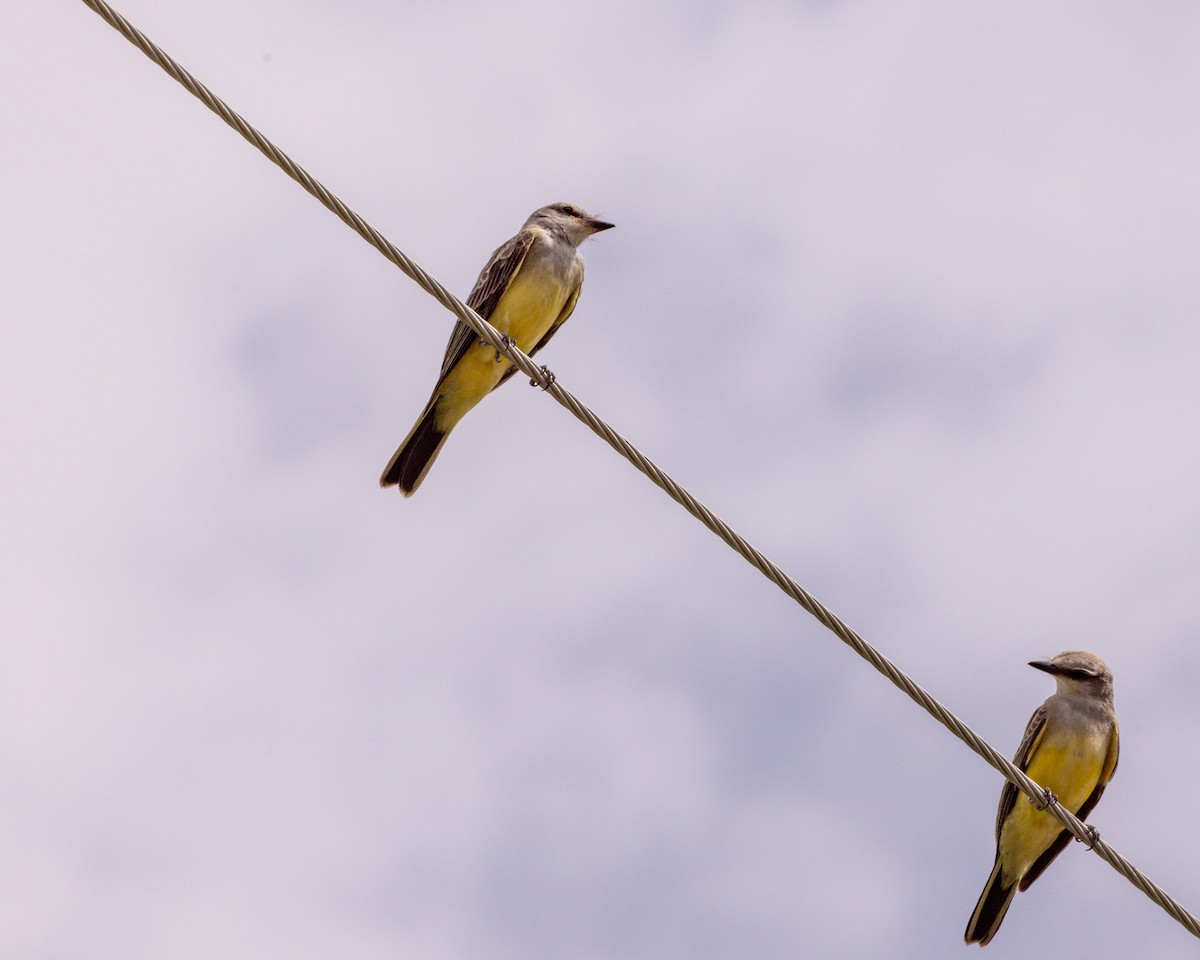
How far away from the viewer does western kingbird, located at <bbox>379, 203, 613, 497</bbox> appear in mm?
10758

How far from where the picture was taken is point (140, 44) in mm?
5609

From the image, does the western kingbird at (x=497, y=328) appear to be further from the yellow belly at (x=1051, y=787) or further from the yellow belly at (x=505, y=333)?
the yellow belly at (x=1051, y=787)

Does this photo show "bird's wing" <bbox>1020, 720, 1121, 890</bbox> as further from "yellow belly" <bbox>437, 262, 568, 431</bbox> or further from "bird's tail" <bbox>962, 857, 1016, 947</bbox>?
"yellow belly" <bbox>437, 262, 568, 431</bbox>

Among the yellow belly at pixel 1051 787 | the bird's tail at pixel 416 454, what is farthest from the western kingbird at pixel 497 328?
the yellow belly at pixel 1051 787

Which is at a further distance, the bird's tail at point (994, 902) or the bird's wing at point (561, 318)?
the bird's wing at point (561, 318)

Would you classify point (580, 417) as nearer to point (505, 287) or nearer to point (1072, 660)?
point (505, 287)

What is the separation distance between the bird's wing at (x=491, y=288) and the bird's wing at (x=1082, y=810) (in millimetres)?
4692

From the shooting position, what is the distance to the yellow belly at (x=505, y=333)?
10.8 m

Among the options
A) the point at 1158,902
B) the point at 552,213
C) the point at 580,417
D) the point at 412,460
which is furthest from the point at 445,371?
the point at 1158,902

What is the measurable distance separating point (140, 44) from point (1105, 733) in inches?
298

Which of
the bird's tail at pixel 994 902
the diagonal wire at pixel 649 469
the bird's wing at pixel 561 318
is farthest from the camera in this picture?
the bird's wing at pixel 561 318

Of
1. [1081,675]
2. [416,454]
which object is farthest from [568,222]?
[1081,675]

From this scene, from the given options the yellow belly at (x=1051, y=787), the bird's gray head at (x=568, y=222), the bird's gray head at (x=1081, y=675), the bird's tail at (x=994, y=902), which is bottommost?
the bird's tail at (x=994, y=902)

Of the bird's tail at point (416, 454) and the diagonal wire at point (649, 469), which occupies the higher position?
the bird's tail at point (416, 454)
